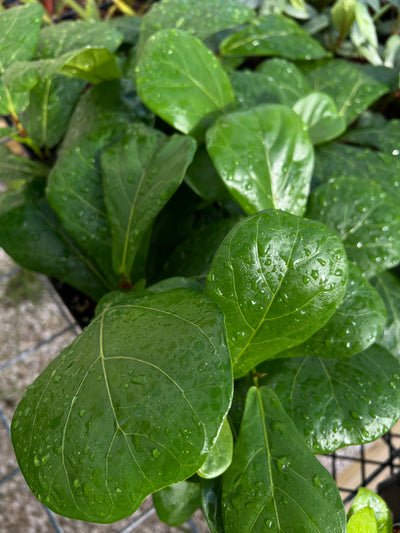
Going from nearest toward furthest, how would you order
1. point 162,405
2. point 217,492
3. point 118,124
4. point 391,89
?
point 162,405 → point 217,492 → point 118,124 → point 391,89

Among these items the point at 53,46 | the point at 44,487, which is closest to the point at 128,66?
the point at 53,46

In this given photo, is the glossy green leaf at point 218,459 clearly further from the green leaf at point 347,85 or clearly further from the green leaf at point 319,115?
the green leaf at point 347,85

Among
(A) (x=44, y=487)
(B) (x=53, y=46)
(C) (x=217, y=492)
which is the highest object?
(B) (x=53, y=46)

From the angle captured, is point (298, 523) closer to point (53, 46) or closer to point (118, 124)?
point (118, 124)

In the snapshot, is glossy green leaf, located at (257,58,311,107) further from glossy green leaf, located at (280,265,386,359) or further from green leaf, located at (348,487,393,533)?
green leaf, located at (348,487,393,533)

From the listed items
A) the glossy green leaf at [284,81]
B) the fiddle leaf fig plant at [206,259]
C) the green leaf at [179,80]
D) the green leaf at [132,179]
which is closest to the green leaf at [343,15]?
Result: the fiddle leaf fig plant at [206,259]

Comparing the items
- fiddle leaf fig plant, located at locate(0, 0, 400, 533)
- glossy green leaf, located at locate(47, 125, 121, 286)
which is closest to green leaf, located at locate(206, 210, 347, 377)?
fiddle leaf fig plant, located at locate(0, 0, 400, 533)
